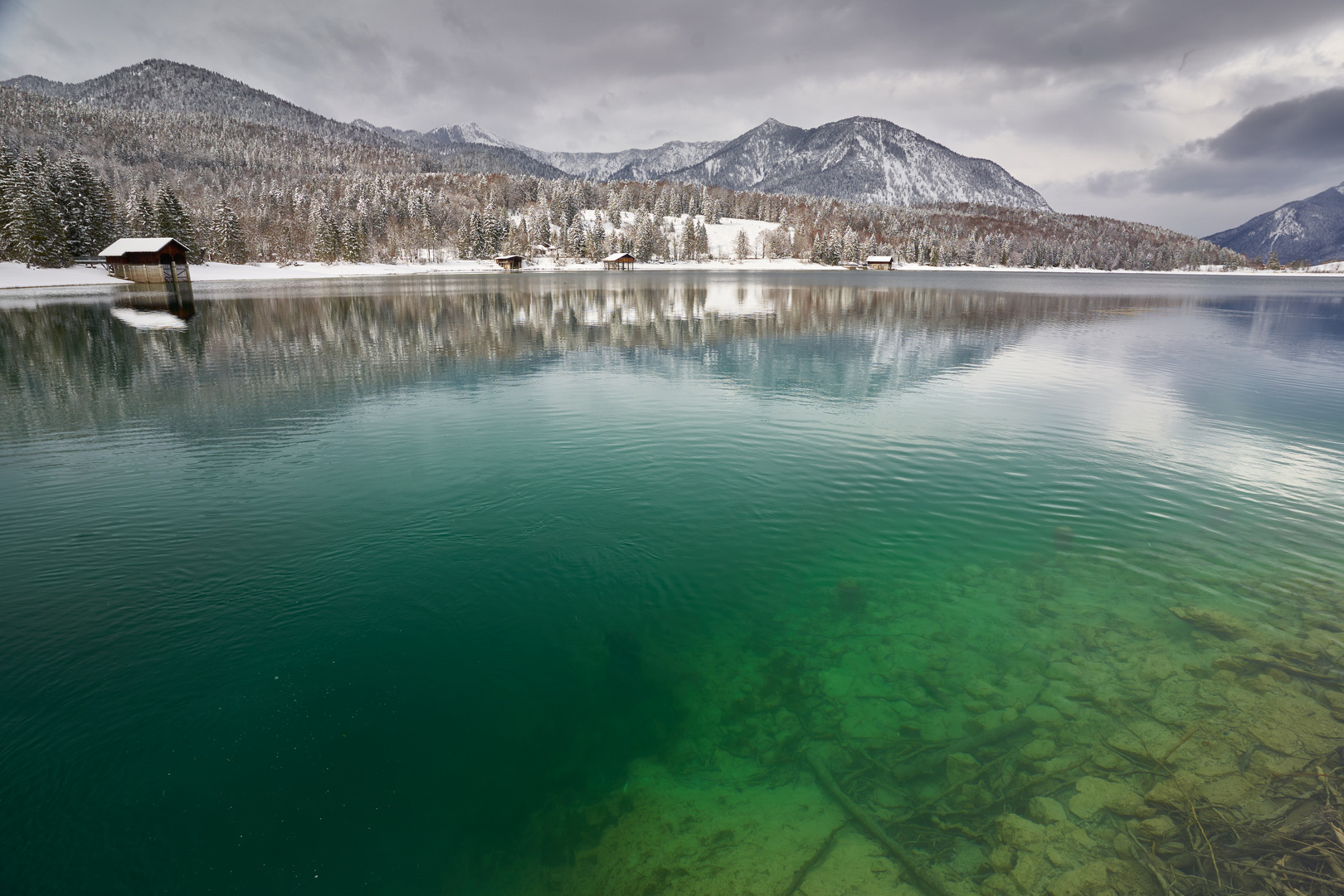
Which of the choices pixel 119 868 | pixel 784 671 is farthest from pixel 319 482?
pixel 784 671

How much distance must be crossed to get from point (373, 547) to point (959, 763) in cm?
1114

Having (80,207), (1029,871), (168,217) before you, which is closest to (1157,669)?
(1029,871)

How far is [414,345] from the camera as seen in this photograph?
122 feet

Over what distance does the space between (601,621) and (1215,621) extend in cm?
1072

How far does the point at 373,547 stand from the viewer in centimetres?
1221

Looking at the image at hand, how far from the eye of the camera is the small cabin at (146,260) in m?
84.2

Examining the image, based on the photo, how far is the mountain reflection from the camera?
24422 millimetres

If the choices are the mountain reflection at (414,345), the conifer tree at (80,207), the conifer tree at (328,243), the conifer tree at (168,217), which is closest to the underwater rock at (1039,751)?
the mountain reflection at (414,345)

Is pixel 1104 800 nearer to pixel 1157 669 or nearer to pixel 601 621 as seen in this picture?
pixel 1157 669

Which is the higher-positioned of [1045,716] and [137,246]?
[137,246]

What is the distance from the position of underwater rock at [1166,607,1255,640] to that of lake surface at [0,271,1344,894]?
19cm

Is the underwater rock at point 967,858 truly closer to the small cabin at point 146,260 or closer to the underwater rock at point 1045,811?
the underwater rock at point 1045,811

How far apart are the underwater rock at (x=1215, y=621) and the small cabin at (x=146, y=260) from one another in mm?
113523

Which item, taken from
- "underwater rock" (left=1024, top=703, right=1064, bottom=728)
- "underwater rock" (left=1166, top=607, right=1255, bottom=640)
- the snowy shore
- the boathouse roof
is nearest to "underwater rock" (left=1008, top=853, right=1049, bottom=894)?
"underwater rock" (left=1024, top=703, right=1064, bottom=728)
